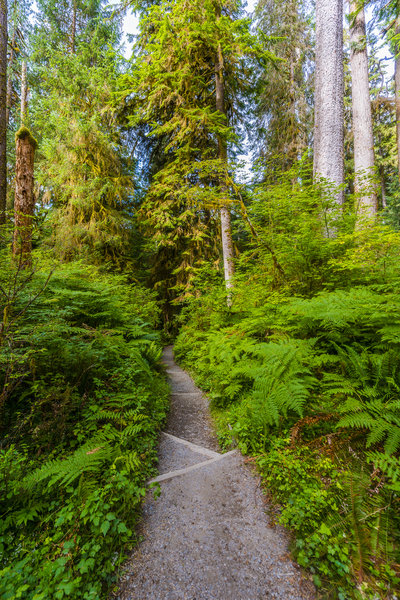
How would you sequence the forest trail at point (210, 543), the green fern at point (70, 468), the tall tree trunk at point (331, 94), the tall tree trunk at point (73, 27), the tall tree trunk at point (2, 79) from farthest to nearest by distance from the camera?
the tall tree trunk at point (73, 27), the tall tree trunk at point (2, 79), the tall tree trunk at point (331, 94), the green fern at point (70, 468), the forest trail at point (210, 543)

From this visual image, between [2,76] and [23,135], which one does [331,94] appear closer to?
[23,135]

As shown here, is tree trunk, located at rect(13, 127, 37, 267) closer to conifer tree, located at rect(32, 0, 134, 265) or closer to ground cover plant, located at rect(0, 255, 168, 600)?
ground cover plant, located at rect(0, 255, 168, 600)

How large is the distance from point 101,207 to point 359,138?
9527mm

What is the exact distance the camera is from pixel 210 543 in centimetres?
189

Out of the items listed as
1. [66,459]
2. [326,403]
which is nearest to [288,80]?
[326,403]

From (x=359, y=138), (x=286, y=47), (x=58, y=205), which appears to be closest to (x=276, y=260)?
(x=359, y=138)

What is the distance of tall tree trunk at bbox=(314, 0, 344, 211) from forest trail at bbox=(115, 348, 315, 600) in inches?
227

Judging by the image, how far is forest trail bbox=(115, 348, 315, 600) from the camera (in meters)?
1.59

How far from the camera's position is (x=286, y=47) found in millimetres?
11133

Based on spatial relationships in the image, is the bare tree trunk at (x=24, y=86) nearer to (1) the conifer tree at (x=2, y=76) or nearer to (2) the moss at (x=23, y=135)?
(1) the conifer tree at (x=2, y=76)

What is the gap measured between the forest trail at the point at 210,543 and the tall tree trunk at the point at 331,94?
5760 millimetres

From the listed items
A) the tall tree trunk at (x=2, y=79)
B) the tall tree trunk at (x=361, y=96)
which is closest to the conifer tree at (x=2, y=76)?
the tall tree trunk at (x=2, y=79)

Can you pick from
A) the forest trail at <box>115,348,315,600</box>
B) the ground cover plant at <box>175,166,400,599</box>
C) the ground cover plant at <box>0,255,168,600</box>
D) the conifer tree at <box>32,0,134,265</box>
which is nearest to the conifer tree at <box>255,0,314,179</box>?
the conifer tree at <box>32,0,134,265</box>

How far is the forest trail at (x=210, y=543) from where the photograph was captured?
1589 mm
